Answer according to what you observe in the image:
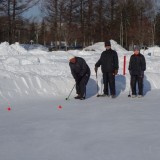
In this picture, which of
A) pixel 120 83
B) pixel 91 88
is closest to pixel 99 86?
pixel 91 88

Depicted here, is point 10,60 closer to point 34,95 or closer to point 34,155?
point 34,95

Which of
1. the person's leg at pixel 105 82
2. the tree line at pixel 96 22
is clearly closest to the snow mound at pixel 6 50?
the person's leg at pixel 105 82

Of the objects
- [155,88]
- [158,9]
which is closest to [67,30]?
[158,9]

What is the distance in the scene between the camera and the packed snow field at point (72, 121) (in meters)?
6.05

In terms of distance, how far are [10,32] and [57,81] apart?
33283 mm

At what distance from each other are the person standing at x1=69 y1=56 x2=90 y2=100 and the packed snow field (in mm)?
285

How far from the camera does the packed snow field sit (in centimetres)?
605

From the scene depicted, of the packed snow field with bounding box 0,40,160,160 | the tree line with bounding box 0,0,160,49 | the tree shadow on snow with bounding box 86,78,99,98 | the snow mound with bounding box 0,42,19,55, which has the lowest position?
the packed snow field with bounding box 0,40,160,160

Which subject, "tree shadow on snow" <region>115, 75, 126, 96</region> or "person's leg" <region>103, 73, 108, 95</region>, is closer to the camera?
"person's leg" <region>103, 73, 108, 95</region>

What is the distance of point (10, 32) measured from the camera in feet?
149

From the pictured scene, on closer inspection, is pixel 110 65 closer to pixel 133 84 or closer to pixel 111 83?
pixel 111 83

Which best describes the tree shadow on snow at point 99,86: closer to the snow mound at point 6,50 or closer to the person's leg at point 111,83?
the person's leg at point 111,83

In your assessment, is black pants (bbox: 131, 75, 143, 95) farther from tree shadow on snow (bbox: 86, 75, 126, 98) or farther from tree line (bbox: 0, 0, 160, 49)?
tree line (bbox: 0, 0, 160, 49)

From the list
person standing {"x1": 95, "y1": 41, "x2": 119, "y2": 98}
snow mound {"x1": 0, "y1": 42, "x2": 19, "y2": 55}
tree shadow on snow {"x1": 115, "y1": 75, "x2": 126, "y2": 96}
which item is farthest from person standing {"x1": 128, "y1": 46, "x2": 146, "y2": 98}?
snow mound {"x1": 0, "y1": 42, "x2": 19, "y2": 55}
